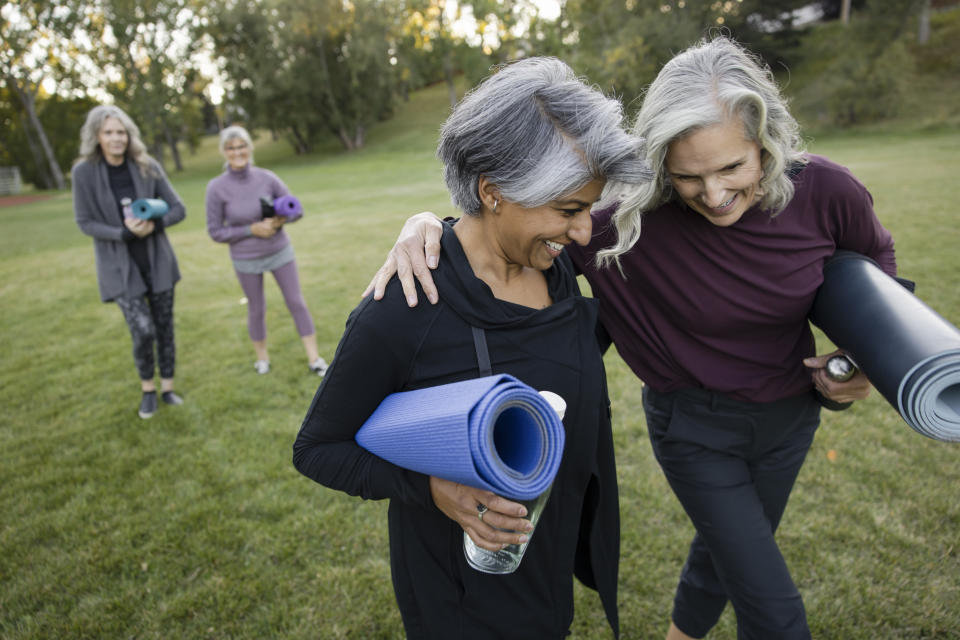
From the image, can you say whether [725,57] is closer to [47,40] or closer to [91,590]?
[91,590]

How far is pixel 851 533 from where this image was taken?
326cm

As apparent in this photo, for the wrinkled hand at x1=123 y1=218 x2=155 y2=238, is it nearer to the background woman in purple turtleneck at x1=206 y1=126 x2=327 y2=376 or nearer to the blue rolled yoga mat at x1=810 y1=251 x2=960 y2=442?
the background woman in purple turtleneck at x1=206 y1=126 x2=327 y2=376

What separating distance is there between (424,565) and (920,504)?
10.6 feet

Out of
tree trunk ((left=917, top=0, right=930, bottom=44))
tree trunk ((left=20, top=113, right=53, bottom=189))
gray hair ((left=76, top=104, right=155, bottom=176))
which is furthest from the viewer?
tree trunk ((left=20, top=113, right=53, bottom=189))

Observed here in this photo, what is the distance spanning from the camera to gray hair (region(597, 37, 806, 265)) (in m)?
1.81

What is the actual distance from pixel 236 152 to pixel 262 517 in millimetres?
3390

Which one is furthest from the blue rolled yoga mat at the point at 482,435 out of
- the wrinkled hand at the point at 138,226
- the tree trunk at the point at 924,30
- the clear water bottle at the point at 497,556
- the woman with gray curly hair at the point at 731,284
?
the tree trunk at the point at 924,30

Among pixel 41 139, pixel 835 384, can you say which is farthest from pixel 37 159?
pixel 835 384

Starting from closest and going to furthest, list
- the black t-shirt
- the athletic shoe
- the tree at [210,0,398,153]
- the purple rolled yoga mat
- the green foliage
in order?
the black t-shirt
the purple rolled yoga mat
the athletic shoe
the tree at [210,0,398,153]
the green foliage

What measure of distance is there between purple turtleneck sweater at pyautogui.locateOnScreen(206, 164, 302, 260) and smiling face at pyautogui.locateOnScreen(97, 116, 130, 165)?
0.82 m

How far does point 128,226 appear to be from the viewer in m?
4.70

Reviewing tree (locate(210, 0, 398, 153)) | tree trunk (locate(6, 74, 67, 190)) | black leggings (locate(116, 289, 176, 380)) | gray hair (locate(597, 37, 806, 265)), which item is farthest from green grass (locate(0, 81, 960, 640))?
tree trunk (locate(6, 74, 67, 190))

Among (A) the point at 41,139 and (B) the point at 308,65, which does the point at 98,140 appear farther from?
(A) the point at 41,139

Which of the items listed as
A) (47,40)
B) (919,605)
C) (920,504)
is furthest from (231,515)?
(47,40)
